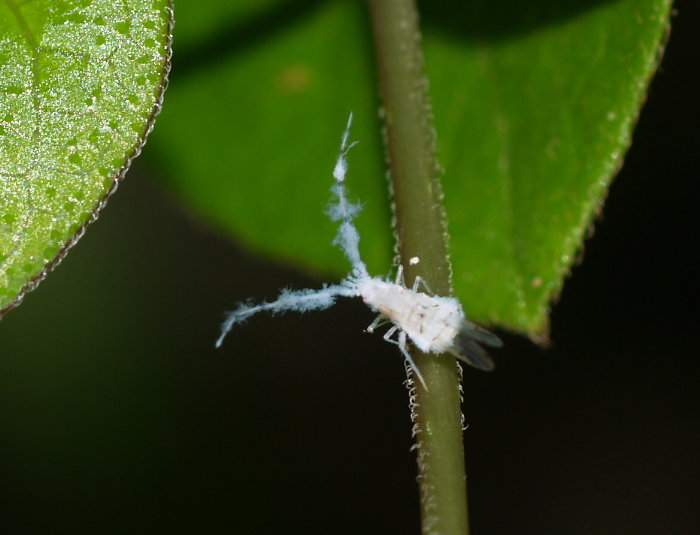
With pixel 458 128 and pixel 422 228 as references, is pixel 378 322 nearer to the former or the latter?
pixel 422 228

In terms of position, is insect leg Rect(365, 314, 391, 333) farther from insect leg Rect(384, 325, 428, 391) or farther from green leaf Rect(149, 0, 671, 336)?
green leaf Rect(149, 0, 671, 336)

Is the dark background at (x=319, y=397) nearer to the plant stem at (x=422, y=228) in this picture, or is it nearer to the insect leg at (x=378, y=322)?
the insect leg at (x=378, y=322)

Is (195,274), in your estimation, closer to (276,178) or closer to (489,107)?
(276,178)

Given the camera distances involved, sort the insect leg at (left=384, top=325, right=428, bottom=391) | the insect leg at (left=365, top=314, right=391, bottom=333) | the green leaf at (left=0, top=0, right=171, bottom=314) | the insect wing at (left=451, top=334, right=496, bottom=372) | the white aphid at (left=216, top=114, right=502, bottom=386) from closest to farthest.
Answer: the green leaf at (left=0, top=0, right=171, bottom=314) < the insect leg at (left=384, top=325, right=428, bottom=391) < the white aphid at (left=216, top=114, right=502, bottom=386) < the insect wing at (left=451, top=334, right=496, bottom=372) < the insect leg at (left=365, top=314, right=391, bottom=333)

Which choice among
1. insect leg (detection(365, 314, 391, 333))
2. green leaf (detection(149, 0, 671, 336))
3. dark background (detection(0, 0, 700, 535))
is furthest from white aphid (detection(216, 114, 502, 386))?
dark background (detection(0, 0, 700, 535))

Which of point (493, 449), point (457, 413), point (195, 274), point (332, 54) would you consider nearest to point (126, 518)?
point (195, 274)
